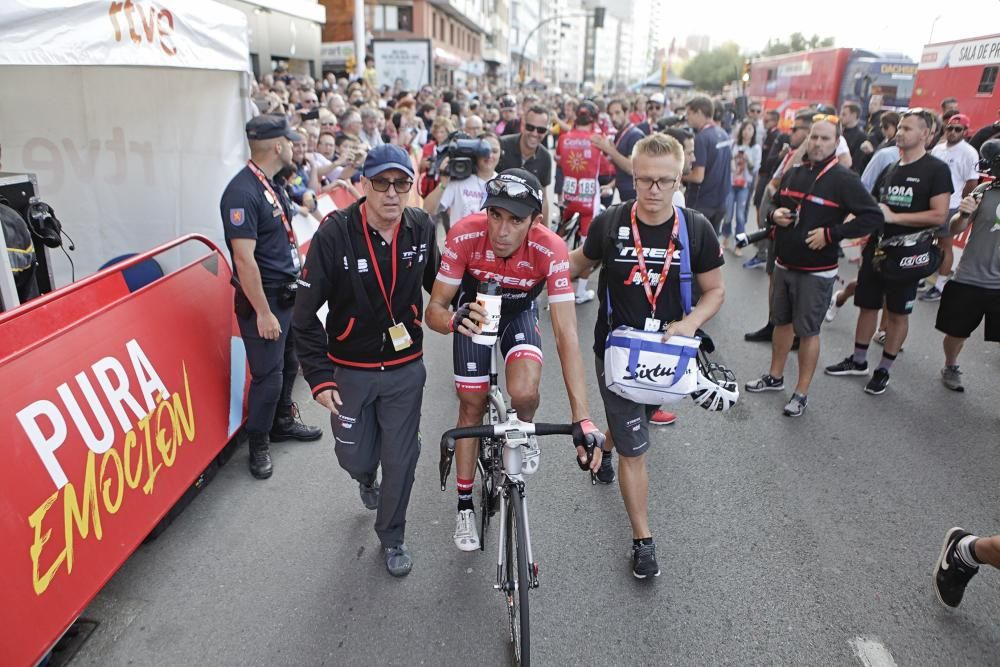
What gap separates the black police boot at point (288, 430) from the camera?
14.9 feet

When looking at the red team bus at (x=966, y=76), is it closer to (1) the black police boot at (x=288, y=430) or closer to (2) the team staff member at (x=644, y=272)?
(2) the team staff member at (x=644, y=272)

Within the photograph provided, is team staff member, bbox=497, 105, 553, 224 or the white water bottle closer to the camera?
the white water bottle

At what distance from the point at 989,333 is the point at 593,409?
10.2 ft

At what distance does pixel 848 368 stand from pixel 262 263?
4956 mm

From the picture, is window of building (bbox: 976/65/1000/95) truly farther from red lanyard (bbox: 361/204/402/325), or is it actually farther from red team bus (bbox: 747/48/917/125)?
red lanyard (bbox: 361/204/402/325)

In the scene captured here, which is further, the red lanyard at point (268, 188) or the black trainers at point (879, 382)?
the black trainers at point (879, 382)

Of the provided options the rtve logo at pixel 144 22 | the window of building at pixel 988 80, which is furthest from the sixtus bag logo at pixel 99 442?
the window of building at pixel 988 80

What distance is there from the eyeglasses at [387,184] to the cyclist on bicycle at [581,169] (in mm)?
4897

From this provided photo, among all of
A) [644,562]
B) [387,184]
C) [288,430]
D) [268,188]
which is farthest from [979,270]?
[288,430]

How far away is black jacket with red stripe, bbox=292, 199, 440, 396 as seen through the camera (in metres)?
2.81

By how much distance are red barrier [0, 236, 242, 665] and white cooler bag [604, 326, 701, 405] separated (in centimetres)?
230

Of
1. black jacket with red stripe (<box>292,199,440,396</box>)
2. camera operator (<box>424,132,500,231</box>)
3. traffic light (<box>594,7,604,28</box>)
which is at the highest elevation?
traffic light (<box>594,7,604,28</box>)

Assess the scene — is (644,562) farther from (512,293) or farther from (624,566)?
(512,293)

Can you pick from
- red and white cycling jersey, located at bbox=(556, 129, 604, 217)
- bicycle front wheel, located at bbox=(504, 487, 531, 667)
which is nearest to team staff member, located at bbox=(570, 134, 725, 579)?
bicycle front wheel, located at bbox=(504, 487, 531, 667)
